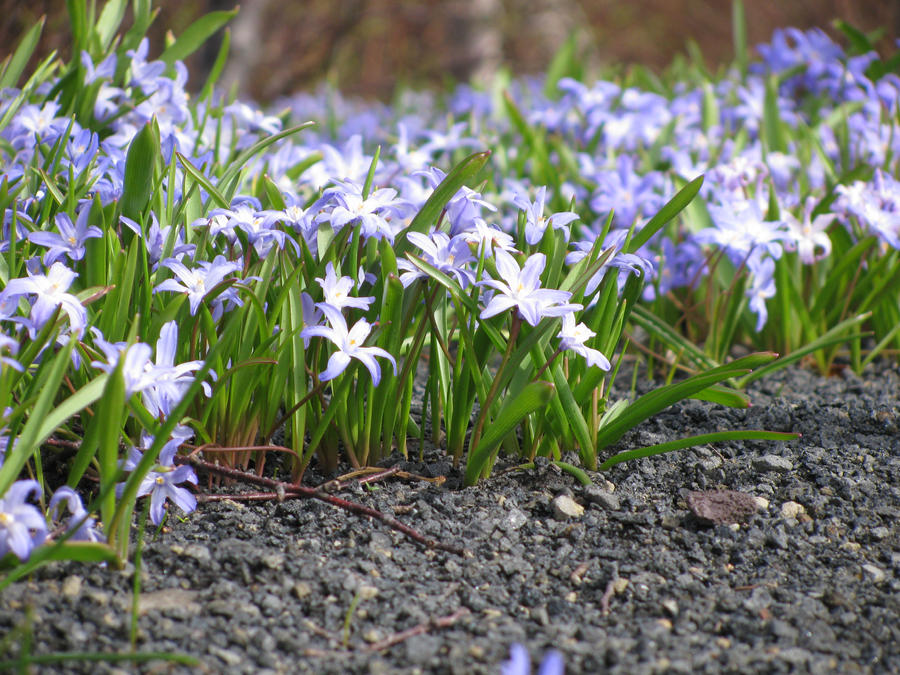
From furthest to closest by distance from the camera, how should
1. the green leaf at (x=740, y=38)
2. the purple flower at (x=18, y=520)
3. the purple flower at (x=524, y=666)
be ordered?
the green leaf at (x=740, y=38) < the purple flower at (x=18, y=520) < the purple flower at (x=524, y=666)

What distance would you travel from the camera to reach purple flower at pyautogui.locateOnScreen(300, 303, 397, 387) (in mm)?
1429

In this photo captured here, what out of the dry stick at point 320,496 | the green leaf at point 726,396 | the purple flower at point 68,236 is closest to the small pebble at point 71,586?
the dry stick at point 320,496

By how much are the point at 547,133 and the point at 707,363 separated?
7.53 ft

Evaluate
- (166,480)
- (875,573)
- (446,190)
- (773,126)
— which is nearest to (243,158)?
(446,190)

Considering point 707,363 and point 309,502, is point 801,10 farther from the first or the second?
point 309,502

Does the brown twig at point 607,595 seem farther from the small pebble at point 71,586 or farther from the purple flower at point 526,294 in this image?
the small pebble at point 71,586

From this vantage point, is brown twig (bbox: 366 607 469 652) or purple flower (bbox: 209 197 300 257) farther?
purple flower (bbox: 209 197 300 257)

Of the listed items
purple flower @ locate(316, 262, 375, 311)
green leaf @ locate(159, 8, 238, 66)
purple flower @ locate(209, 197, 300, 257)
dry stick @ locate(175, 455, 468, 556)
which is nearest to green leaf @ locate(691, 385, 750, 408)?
dry stick @ locate(175, 455, 468, 556)

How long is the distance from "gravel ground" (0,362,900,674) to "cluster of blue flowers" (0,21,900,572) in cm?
16

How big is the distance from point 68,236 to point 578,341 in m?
1.04

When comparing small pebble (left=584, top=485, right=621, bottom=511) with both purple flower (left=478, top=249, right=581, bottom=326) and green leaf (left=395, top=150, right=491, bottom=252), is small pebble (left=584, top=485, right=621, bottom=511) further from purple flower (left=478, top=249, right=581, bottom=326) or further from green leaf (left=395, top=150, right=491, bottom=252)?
green leaf (left=395, top=150, right=491, bottom=252)

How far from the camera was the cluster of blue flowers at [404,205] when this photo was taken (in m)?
1.48

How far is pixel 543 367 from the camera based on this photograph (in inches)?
62.8

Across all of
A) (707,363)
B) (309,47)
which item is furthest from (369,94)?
(707,363)
